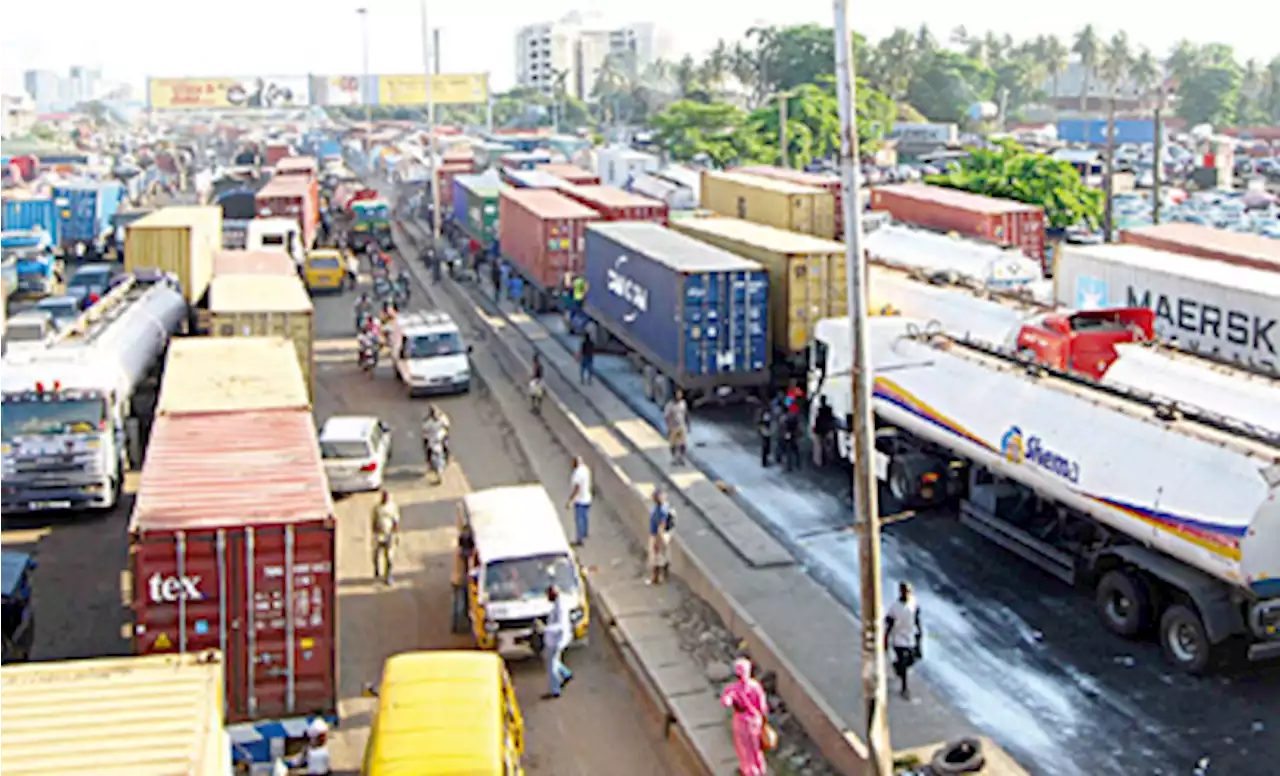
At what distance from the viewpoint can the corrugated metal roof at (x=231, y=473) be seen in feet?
48.0

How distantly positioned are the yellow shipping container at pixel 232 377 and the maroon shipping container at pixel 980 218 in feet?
85.1

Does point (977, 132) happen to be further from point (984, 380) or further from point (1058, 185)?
point (984, 380)

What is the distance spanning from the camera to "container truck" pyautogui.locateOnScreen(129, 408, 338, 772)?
46.8 feet

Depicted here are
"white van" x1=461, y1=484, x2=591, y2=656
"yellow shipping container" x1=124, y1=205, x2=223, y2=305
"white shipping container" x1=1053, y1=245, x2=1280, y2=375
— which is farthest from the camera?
"yellow shipping container" x1=124, y1=205, x2=223, y2=305

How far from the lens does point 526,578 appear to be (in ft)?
57.3

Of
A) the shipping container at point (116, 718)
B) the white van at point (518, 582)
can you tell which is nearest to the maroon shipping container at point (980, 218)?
the white van at point (518, 582)

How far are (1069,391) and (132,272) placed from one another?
2558cm

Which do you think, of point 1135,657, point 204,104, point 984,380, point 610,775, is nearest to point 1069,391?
point 984,380

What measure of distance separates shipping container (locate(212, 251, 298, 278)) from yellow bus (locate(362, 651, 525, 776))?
2491cm

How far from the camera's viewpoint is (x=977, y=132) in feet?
465

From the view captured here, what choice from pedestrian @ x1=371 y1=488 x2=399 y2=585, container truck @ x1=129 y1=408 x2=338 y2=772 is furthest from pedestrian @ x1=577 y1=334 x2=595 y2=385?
container truck @ x1=129 y1=408 x2=338 y2=772

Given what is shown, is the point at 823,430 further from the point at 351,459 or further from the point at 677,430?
the point at 351,459

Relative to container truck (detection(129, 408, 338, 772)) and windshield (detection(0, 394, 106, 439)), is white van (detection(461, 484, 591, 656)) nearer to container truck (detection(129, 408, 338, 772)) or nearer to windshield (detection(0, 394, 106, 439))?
container truck (detection(129, 408, 338, 772))

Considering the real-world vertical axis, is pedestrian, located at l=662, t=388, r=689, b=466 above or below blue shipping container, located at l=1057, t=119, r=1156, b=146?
below
